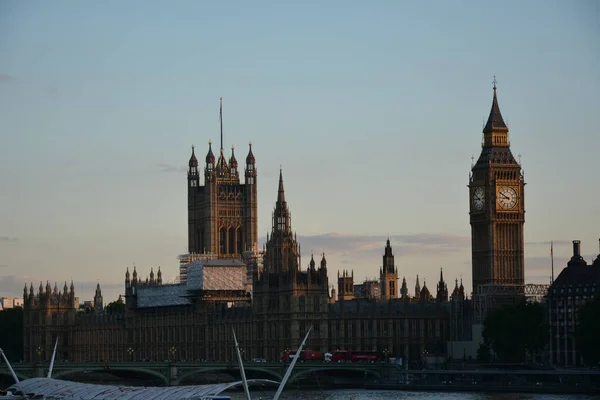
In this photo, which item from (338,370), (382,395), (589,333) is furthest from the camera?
(338,370)

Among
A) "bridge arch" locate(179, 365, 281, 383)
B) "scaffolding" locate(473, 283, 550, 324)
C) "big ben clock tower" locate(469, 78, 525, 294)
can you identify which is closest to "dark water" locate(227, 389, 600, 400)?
"bridge arch" locate(179, 365, 281, 383)

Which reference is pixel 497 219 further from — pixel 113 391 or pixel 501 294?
pixel 113 391

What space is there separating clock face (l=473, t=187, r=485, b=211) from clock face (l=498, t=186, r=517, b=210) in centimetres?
176

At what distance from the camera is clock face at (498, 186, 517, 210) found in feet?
602

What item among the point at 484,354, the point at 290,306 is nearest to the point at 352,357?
the point at 484,354

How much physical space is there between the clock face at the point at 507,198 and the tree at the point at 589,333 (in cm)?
3769

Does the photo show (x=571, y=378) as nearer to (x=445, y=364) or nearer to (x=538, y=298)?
(x=445, y=364)

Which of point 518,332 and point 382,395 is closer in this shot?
point 382,395

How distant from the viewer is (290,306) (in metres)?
180

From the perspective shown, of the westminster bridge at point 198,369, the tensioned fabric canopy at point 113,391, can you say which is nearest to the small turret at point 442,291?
the westminster bridge at point 198,369

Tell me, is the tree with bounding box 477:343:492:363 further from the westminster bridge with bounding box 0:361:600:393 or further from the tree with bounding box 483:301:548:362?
the westminster bridge with bounding box 0:361:600:393

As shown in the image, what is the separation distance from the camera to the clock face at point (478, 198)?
604 feet

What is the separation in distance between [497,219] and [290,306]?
22.0 m

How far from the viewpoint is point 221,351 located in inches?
7574
